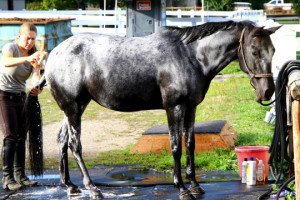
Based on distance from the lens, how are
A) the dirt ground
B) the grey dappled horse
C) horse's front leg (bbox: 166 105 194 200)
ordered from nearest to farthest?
the grey dappled horse → horse's front leg (bbox: 166 105 194 200) → the dirt ground

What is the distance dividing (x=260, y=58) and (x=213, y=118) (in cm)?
543

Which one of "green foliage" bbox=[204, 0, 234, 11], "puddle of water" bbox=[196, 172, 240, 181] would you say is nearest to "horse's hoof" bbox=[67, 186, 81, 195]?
"puddle of water" bbox=[196, 172, 240, 181]

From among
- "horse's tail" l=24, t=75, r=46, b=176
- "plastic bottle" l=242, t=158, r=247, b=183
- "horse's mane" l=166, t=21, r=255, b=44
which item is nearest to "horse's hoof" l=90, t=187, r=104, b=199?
"horse's tail" l=24, t=75, r=46, b=176

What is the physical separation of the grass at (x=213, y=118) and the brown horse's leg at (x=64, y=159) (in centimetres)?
123

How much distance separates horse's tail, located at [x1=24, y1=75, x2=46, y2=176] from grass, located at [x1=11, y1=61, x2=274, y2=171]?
974mm

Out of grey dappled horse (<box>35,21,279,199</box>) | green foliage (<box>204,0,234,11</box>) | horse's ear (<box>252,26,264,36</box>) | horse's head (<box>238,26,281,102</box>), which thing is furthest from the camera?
green foliage (<box>204,0,234,11</box>)

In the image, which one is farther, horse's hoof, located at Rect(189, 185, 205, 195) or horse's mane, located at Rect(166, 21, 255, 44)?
horse's hoof, located at Rect(189, 185, 205, 195)

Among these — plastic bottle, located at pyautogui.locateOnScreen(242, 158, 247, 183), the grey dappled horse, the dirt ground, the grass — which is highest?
the grey dappled horse

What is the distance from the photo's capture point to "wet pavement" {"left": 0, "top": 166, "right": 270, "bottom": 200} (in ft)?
20.8

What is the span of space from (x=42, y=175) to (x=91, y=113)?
218 inches

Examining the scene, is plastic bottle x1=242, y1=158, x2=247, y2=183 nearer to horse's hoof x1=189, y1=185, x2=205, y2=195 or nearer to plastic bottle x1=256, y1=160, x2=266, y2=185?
plastic bottle x1=256, y1=160, x2=266, y2=185

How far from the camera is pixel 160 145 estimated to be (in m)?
8.55

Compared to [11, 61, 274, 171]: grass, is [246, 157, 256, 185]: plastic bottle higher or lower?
higher

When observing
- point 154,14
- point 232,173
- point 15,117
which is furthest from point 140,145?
point 154,14
